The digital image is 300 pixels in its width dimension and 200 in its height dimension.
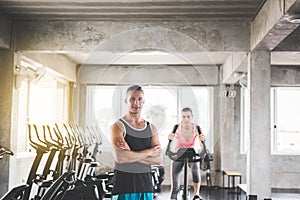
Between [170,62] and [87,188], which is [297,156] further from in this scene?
→ [87,188]

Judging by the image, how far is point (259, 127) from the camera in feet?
18.0

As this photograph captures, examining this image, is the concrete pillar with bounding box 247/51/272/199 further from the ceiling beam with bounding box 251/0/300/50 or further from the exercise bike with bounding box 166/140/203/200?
the exercise bike with bounding box 166/140/203/200

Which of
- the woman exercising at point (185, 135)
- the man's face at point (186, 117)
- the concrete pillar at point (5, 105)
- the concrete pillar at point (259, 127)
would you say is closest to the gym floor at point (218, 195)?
the woman exercising at point (185, 135)

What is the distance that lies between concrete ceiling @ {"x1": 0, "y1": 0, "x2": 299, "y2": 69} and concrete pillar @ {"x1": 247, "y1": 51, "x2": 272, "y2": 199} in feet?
1.35

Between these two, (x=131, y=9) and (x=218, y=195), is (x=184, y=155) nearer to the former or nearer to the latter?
(x=131, y=9)

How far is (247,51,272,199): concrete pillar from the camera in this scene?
17.8 ft

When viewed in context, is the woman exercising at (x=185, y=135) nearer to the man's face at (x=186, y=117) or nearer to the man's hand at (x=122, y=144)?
the man's face at (x=186, y=117)

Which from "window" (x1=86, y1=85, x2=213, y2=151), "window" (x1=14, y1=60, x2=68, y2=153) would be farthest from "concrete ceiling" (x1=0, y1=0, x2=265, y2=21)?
"window" (x1=14, y1=60, x2=68, y2=153)

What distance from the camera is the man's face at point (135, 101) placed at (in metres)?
3.06

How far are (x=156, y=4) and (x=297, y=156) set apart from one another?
5881 mm

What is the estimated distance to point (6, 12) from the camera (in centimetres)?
541

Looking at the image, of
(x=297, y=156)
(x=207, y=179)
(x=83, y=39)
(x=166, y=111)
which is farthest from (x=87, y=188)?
(x=297, y=156)

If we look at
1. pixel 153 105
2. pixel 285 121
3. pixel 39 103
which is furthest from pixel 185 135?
pixel 285 121

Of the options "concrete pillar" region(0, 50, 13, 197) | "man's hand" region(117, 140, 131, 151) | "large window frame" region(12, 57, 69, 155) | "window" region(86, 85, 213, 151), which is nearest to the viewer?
"man's hand" region(117, 140, 131, 151)
